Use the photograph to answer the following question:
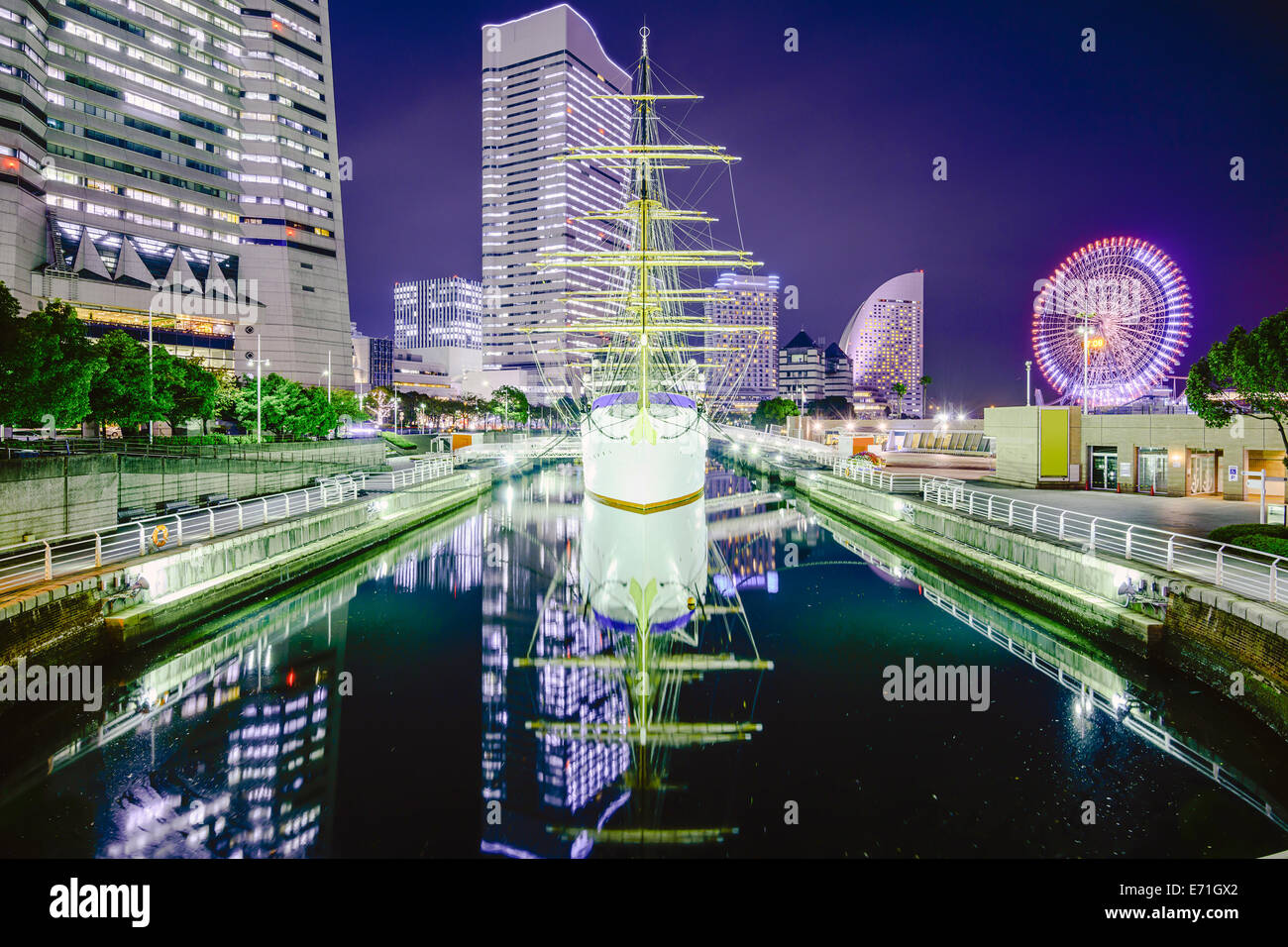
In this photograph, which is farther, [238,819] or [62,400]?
[62,400]

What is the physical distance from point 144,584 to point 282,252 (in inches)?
3194

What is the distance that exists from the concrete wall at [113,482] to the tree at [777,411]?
257 feet

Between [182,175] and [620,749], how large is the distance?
89.1 metres

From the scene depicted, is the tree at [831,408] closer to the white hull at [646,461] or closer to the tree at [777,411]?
the tree at [777,411]

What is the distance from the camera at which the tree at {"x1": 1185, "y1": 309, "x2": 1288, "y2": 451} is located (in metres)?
14.3

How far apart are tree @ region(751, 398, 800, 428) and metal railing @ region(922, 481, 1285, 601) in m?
82.8

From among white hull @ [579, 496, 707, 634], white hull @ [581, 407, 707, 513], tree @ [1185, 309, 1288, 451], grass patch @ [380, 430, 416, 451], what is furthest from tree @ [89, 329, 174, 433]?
tree @ [1185, 309, 1288, 451]

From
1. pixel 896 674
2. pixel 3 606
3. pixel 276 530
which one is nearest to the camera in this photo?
pixel 3 606

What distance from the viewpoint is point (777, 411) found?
110 meters

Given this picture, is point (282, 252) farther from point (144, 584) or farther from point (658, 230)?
point (144, 584)

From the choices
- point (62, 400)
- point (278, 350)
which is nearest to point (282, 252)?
point (278, 350)

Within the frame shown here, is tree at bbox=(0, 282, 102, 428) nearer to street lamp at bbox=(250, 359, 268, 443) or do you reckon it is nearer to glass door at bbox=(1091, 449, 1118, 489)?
street lamp at bbox=(250, 359, 268, 443)

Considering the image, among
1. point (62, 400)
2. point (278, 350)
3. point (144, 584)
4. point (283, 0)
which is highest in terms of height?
point (283, 0)

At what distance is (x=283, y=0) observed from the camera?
8069 centimetres
